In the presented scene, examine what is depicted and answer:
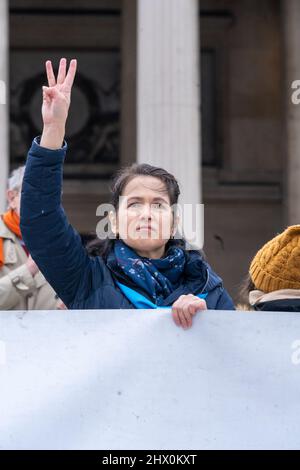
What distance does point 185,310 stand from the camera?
498cm

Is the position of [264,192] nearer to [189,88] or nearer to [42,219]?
[189,88]

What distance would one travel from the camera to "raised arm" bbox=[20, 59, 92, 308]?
17.2 feet

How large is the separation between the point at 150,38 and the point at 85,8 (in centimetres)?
1107

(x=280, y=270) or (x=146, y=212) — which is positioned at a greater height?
(x=146, y=212)

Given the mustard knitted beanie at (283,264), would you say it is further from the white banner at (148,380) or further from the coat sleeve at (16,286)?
the coat sleeve at (16,286)

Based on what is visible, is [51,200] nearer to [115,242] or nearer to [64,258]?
[64,258]

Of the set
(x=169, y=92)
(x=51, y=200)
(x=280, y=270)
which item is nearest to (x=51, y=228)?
(x=51, y=200)

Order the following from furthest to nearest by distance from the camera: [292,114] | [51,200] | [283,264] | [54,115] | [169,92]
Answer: [292,114], [169,92], [283,264], [51,200], [54,115]

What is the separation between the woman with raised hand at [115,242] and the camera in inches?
209

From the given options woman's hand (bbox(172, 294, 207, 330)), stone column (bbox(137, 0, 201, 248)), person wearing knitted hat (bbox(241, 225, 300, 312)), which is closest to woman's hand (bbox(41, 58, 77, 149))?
woman's hand (bbox(172, 294, 207, 330))

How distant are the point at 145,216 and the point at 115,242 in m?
0.32

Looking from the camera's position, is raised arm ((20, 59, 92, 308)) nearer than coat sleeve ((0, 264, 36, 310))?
Yes

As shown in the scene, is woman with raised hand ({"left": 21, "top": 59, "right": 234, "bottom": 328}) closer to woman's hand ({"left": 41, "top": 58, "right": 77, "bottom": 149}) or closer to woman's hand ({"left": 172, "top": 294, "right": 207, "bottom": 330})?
woman's hand ({"left": 41, "top": 58, "right": 77, "bottom": 149})

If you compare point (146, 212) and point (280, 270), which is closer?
point (146, 212)
